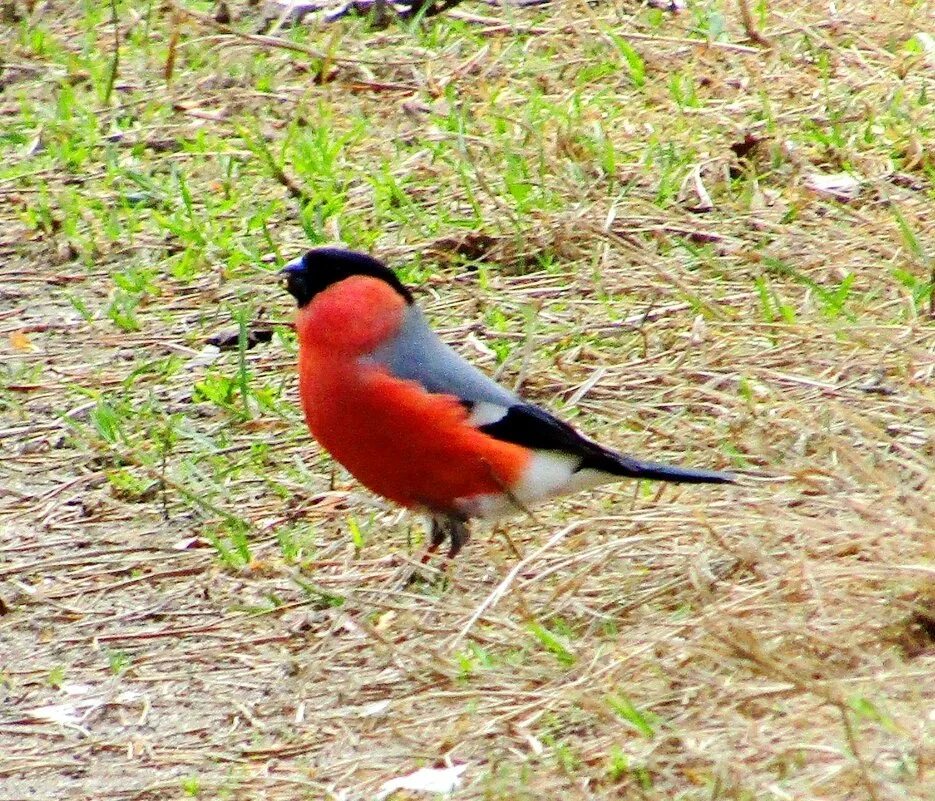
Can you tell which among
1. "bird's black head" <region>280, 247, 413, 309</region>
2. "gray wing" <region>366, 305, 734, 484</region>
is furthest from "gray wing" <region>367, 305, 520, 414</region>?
"bird's black head" <region>280, 247, 413, 309</region>

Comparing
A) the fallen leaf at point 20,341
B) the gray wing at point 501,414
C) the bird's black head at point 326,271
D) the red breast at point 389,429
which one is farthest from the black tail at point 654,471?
the fallen leaf at point 20,341

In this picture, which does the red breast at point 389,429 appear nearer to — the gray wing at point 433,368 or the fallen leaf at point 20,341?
the gray wing at point 433,368

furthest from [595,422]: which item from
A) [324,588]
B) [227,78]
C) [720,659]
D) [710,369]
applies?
[227,78]

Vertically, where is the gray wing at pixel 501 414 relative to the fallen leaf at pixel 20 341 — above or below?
above

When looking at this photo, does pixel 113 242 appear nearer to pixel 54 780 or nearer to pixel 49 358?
pixel 49 358

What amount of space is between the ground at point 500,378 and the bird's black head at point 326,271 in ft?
1.91

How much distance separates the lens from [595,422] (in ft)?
16.2

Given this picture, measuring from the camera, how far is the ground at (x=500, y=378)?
Result: 3.34 m

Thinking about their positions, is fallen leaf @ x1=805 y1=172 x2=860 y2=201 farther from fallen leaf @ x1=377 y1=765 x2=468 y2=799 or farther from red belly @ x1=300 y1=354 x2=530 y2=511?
fallen leaf @ x1=377 y1=765 x2=468 y2=799

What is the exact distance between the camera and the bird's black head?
4477 mm

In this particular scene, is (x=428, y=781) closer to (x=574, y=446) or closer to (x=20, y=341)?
(x=574, y=446)

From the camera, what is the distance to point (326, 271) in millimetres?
4480

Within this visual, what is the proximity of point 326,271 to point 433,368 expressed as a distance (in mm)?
416

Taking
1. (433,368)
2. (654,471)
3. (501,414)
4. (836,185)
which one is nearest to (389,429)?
(433,368)
